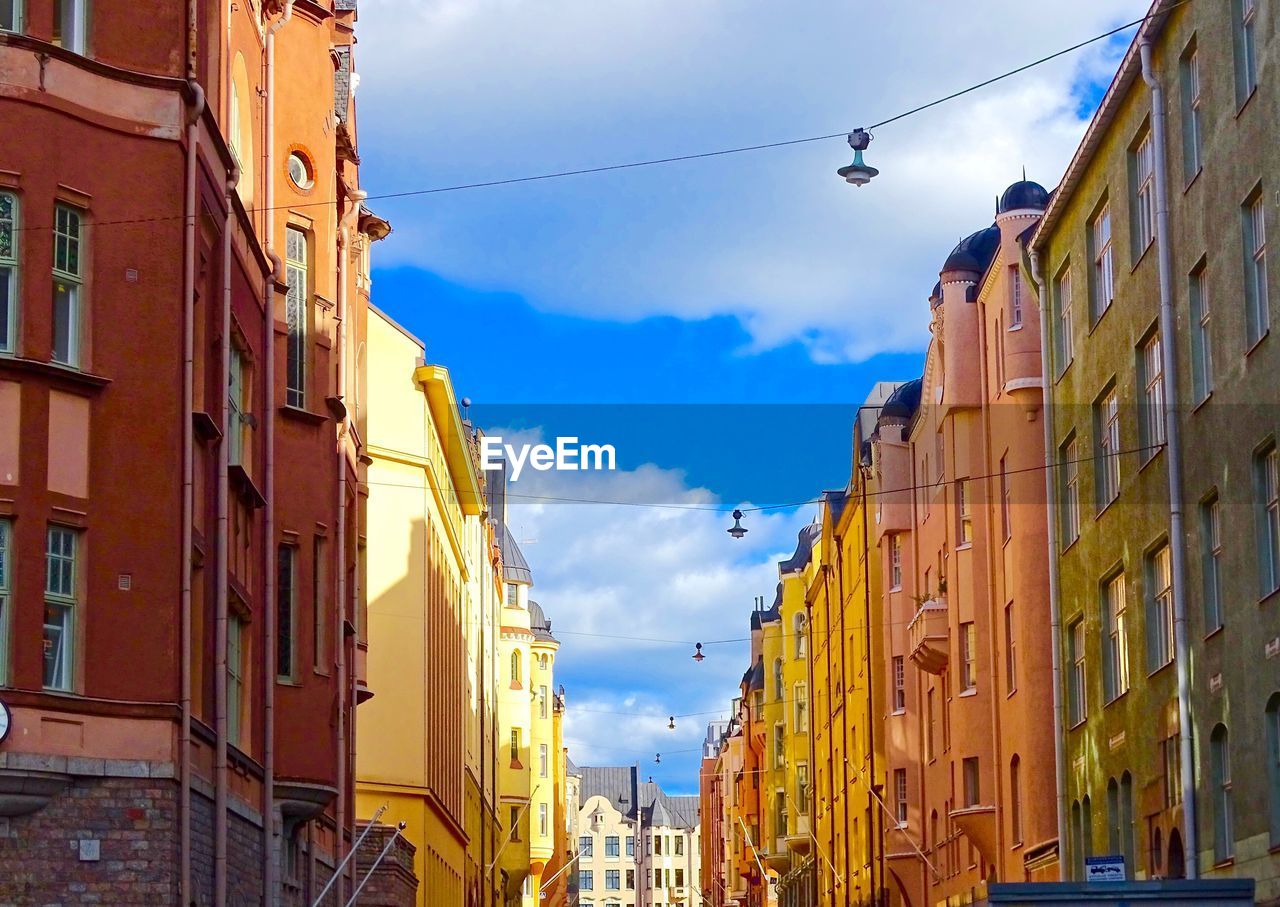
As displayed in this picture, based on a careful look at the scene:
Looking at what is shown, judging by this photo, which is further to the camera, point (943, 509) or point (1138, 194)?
point (943, 509)

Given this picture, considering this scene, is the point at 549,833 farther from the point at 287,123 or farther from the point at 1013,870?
the point at 287,123

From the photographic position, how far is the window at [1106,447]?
32.7 metres

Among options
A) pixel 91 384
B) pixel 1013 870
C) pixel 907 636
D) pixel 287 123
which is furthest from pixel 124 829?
pixel 907 636

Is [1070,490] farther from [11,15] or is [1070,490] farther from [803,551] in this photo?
[803,551]

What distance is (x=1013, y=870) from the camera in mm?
41906

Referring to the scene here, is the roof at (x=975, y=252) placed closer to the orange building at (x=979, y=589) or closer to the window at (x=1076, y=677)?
the orange building at (x=979, y=589)

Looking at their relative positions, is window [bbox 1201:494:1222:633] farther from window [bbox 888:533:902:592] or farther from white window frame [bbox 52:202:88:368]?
window [bbox 888:533:902:592]

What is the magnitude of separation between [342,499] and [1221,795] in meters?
13.7

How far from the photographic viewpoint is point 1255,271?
2491 cm

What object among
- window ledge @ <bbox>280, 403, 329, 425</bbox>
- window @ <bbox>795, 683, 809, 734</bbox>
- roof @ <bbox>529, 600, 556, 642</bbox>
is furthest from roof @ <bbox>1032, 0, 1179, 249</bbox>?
roof @ <bbox>529, 600, 556, 642</bbox>

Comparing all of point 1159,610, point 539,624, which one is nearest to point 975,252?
point 1159,610

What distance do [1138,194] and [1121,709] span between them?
7.75m

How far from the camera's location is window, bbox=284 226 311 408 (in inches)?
1224

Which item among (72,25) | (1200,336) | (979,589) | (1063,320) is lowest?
(979,589)
